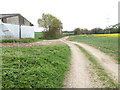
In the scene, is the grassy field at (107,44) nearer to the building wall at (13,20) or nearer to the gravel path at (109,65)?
the gravel path at (109,65)

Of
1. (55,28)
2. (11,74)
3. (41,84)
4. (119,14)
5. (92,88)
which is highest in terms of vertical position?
(55,28)

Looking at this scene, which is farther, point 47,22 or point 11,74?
point 47,22

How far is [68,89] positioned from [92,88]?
0.88m

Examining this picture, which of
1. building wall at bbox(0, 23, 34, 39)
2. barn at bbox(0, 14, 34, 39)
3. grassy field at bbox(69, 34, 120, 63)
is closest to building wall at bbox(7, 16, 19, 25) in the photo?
barn at bbox(0, 14, 34, 39)

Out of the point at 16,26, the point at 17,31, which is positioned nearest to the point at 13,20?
the point at 16,26

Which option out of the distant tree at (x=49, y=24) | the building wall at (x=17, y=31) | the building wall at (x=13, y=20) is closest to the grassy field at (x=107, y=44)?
the distant tree at (x=49, y=24)

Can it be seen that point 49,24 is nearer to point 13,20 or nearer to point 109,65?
point 13,20

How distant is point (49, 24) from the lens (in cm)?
2698

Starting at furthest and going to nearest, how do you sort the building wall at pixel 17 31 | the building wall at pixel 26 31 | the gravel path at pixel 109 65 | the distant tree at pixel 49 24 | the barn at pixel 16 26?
the distant tree at pixel 49 24 → the building wall at pixel 26 31 → the barn at pixel 16 26 → the building wall at pixel 17 31 → the gravel path at pixel 109 65

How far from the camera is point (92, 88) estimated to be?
379 cm

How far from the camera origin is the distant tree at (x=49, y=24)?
1011 inches

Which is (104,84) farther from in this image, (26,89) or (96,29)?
(96,29)

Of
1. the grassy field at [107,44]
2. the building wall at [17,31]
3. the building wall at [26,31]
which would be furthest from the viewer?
the building wall at [26,31]

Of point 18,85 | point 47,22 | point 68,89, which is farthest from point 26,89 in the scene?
point 47,22
